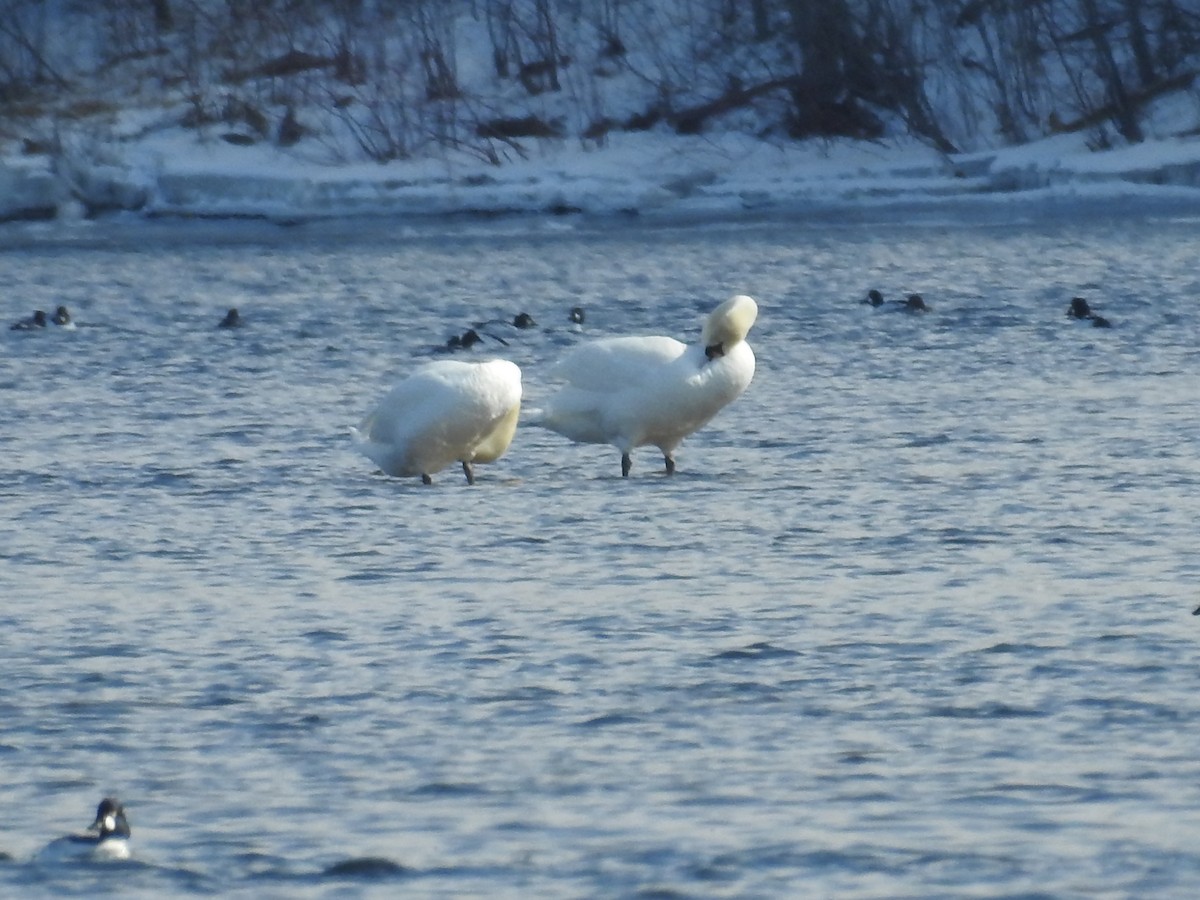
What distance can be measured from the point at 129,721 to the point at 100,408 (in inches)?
343

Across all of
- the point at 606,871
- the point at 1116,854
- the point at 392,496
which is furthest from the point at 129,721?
the point at 392,496

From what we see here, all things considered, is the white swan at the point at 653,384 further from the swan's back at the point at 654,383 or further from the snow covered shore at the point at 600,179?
the snow covered shore at the point at 600,179

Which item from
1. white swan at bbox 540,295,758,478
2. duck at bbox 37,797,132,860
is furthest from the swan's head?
duck at bbox 37,797,132,860

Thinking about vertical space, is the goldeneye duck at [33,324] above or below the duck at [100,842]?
below

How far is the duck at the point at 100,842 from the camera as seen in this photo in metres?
5.35

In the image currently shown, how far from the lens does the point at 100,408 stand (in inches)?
601

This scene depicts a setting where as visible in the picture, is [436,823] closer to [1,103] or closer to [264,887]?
[264,887]

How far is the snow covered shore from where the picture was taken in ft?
117

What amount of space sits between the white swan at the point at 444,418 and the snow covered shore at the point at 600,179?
78.2ft

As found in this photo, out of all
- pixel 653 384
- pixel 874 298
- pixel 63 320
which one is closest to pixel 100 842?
pixel 653 384

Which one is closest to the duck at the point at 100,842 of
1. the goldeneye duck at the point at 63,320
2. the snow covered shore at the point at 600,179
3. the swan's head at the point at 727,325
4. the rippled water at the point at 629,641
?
the rippled water at the point at 629,641

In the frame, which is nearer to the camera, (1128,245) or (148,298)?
(148,298)

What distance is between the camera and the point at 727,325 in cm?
1120

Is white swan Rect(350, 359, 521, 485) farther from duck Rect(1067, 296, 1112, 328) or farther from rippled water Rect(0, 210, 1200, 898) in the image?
duck Rect(1067, 296, 1112, 328)
